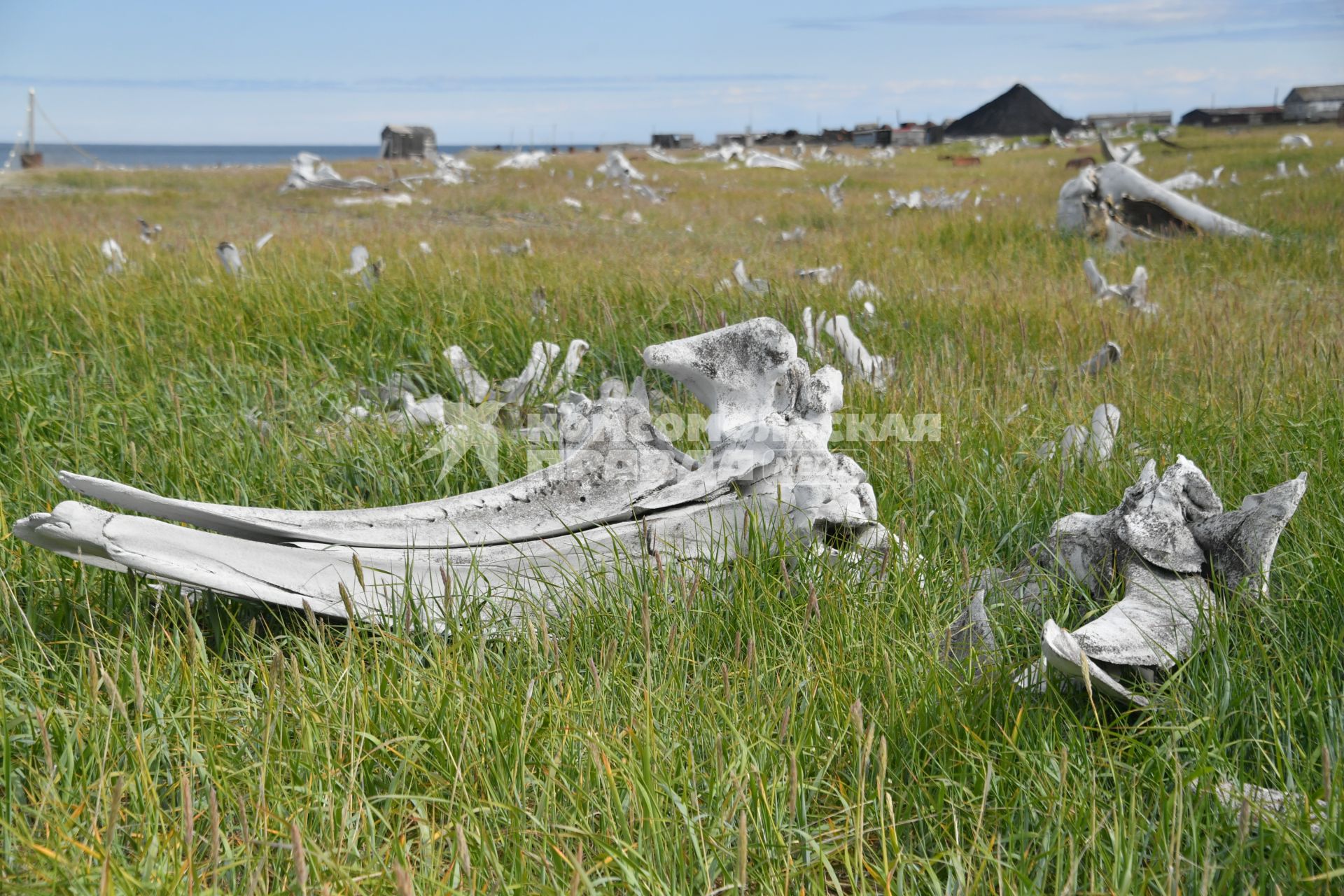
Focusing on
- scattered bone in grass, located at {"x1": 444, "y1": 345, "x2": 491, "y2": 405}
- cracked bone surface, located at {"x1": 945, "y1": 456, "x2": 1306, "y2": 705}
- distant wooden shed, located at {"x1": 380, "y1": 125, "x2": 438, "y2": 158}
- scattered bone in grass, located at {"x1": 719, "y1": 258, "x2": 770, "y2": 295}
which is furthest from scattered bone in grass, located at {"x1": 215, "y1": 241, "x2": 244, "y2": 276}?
distant wooden shed, located at {"x1": 380, "y1": 125, "x2": 438, "y2": 158}

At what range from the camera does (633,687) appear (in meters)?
2.12

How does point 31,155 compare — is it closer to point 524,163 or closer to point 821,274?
point 524,163

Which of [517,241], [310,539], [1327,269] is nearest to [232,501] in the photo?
[310,539]

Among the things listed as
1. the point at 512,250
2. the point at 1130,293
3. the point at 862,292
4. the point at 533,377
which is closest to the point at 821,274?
the point at 862,292

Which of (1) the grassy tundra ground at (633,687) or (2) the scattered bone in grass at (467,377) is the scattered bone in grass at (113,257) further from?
(2) the scattered bone in grass at (467,377)

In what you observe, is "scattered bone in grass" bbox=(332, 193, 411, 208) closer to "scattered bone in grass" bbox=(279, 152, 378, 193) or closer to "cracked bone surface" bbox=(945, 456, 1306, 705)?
"scattered bone in grass" bbox=(279, 152, 378, 193)

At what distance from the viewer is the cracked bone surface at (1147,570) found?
2.13 metres

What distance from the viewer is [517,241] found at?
10.7 metres

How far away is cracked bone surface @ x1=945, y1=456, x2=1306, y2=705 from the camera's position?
213 centimetres

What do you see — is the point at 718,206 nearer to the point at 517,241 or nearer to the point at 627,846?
the point at 517,241

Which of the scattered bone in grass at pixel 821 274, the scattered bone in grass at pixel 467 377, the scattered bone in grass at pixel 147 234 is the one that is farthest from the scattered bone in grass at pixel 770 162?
the scattered bone in grass at pixel 467 377

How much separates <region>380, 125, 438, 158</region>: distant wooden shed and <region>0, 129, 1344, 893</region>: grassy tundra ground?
98.7 ft

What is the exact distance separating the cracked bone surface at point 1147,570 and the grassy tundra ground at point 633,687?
0.08 meters

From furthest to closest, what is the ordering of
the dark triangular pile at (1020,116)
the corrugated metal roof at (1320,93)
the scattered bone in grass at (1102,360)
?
the dark triangular pile at (1020,116)
the corrugated metal roof at (1320,93)
the scattered bone in grass at (1102,360)
